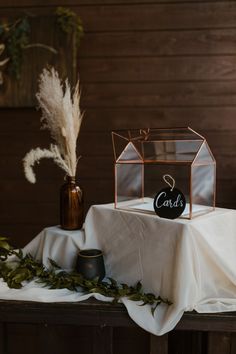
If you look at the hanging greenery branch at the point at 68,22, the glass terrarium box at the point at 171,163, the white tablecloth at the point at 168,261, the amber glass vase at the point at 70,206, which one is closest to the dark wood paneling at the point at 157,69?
the hanging greenery branch at the point at 68,22

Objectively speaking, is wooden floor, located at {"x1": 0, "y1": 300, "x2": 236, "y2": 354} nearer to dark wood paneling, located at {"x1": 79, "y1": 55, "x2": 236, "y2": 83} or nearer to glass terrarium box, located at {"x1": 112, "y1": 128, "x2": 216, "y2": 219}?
glass terrarium box, located at {"x1": 112, "y1": 128, "x2": 216, "y2": 219}

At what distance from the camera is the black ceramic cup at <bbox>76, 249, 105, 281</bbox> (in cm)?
133

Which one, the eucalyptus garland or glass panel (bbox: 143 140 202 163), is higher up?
glass panel (bbox: 143 140 202 163)

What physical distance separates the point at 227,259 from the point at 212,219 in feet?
0.50

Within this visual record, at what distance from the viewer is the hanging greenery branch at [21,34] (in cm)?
225

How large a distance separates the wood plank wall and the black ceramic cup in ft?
3.50

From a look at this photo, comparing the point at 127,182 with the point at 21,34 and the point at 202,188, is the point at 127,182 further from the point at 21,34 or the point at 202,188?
the point at 21,34

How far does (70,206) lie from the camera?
4.85ft

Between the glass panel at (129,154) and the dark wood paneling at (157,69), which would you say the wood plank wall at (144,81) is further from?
the glass panel at (129,154)

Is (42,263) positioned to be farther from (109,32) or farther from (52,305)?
(109,32)

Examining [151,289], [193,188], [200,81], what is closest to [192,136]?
[193,188]

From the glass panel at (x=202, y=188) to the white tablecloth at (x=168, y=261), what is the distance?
0.06 meters

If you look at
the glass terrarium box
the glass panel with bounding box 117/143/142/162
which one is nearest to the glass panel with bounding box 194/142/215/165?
the glass terrarium box

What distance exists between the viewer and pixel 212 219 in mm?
1247
